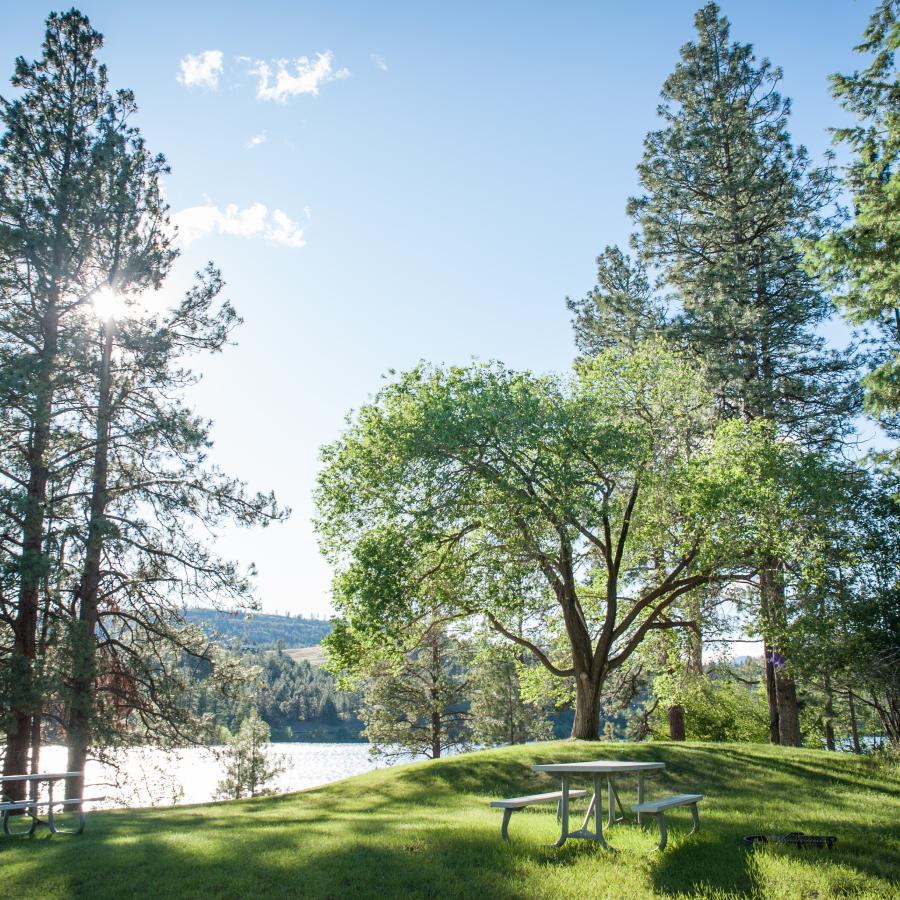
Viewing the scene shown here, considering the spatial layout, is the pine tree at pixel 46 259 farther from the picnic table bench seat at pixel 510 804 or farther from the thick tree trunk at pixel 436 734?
the thick tree trunk at pixel 436 734

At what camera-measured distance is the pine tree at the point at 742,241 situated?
2380 centimetres

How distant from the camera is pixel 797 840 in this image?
8.38 m

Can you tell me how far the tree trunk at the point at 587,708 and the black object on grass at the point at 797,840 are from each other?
10705mm

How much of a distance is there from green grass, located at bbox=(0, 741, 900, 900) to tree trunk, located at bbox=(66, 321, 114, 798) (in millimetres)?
2578

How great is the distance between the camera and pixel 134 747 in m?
18.4

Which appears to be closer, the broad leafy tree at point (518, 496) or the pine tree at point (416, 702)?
the broad leafy tree at point (518, 496)

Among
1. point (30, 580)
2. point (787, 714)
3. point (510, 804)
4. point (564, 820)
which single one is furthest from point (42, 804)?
point (787, 714)

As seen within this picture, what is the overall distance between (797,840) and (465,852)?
3.78 meters

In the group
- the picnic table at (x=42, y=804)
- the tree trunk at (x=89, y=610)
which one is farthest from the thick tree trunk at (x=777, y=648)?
the tree trunk at (x=89, y=610)

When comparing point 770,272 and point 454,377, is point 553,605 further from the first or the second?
point 770,272

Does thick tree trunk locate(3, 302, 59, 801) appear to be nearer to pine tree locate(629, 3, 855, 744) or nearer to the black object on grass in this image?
the black object on grass

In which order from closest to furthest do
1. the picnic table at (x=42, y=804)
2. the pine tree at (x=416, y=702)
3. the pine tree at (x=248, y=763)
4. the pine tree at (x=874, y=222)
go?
the picnic table at (x=42, y=804)
the pine tree at (x=874, y=222)
the pine tree at (x=416, y=702)
the pine tree at (x=248, y=763)

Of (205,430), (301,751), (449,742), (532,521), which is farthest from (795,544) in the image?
(301,751)

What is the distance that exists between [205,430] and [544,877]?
14.3 metres
